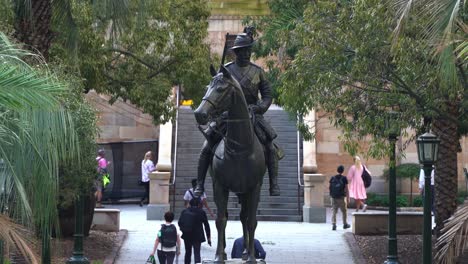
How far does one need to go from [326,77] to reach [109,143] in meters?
18.5

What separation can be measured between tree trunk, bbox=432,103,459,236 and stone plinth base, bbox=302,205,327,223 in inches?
306

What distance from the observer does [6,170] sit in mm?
8852

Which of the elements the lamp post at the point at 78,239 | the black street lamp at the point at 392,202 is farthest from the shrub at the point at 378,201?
the lamp post at the point at 78,239

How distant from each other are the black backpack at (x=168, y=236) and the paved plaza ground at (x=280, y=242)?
3.24m

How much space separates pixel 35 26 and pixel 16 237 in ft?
34.4

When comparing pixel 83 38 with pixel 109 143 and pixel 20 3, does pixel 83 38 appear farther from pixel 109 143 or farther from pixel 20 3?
pixel 109 143

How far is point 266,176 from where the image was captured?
30547 mm

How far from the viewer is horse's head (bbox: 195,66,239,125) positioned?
11.5 metres

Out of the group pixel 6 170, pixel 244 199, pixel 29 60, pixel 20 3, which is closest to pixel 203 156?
pixel 244 199

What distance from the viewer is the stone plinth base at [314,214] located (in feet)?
93.7

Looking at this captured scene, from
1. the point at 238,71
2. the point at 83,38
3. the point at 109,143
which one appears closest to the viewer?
the point at 238,71

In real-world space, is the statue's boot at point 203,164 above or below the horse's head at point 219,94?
below

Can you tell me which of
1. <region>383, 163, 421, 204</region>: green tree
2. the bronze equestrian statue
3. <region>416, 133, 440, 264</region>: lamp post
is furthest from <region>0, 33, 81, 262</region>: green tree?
<region>383, 163, 421, 204</region>: green tree

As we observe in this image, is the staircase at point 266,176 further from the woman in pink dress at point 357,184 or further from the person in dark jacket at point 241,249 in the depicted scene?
the person in dark jacket at point 241,249
